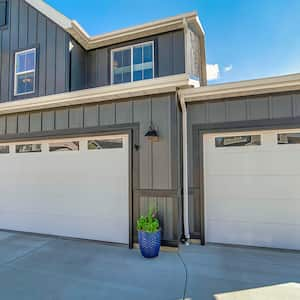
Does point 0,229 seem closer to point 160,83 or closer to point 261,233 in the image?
point 160,83

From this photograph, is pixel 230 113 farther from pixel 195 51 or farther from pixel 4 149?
pixel 4 149

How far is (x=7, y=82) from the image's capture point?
22.1 ft

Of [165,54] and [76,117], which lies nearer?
[76,117]

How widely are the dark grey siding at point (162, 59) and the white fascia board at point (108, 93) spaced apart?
1.70 meters

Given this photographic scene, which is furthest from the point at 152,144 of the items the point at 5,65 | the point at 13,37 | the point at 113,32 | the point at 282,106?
the point at 13,37

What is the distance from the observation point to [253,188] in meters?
4.64

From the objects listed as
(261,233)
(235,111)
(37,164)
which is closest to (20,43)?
(37,164)

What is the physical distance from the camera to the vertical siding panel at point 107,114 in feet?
16.5

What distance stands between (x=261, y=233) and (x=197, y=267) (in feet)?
5.29

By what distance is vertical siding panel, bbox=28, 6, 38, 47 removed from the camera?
21.2 feet

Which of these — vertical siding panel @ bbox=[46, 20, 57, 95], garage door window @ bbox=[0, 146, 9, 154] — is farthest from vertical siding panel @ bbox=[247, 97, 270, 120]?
garage door window @ bbox=[0, 146, 9, 154]

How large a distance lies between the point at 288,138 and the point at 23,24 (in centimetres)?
716

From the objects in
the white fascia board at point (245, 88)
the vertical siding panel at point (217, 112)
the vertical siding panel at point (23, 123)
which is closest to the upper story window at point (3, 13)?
the vertical siding panel at point (23, 123)

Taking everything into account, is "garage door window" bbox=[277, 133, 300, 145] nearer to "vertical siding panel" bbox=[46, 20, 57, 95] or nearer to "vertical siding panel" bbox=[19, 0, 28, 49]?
"vertical siding panel" bbox=[46, 20, 57, 95]
